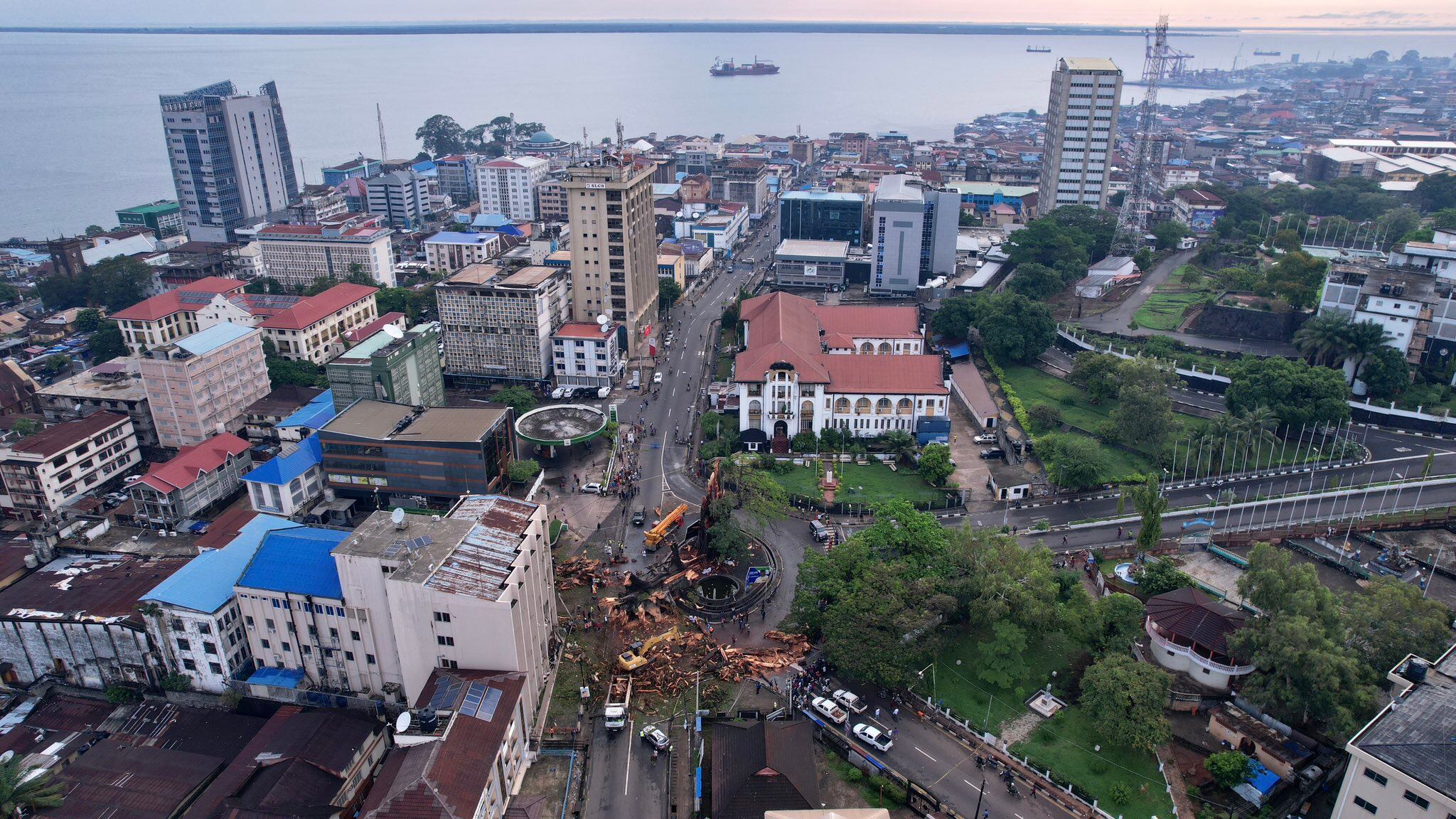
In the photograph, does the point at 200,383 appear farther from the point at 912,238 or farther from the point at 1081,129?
the point at 1081,129

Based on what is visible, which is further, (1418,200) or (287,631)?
(1418,200)

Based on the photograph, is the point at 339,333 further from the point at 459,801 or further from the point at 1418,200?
the point at 1418,200

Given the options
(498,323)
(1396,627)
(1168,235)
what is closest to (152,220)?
(498,323)

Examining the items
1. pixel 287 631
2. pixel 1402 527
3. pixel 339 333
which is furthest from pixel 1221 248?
pixel 287 631

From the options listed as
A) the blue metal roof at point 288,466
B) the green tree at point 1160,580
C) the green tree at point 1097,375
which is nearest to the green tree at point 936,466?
the green tree at point 1160,580

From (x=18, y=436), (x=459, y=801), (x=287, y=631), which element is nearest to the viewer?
(x=459, y=801)

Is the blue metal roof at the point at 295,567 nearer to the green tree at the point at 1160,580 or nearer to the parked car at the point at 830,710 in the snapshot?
the parked car at the point at 830,710
